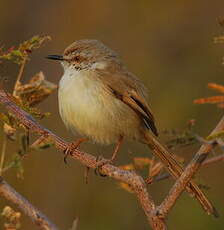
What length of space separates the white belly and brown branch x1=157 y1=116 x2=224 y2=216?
6.42ft

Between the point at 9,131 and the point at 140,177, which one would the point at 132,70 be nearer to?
the point at 9,131

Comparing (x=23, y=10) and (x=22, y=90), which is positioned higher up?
(x=22, y=90)

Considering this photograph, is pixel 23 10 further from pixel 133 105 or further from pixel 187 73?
pixel 133 105

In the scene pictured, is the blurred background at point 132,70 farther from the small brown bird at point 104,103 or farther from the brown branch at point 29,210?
the brown branch at point 29,210

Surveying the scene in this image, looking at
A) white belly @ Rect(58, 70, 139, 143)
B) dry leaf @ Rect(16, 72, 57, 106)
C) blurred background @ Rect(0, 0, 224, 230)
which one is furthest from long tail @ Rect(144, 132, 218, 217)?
blurred background @ Rect(0, 0, 224, 230)

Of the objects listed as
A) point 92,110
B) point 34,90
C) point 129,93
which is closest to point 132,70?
point 129,93

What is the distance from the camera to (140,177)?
9.96 ft

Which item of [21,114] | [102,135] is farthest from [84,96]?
[21,114]

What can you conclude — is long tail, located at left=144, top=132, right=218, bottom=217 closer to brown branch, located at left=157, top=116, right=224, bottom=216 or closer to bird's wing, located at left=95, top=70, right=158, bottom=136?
bird's wing, located at left=95, top=70, right=158, bottom=136

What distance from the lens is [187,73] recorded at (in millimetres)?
8227

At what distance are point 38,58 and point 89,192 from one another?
2.78 m

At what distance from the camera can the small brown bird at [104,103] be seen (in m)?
4.68

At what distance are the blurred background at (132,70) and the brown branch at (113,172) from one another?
2.67 m

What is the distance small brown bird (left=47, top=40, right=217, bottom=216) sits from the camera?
4676 mm
